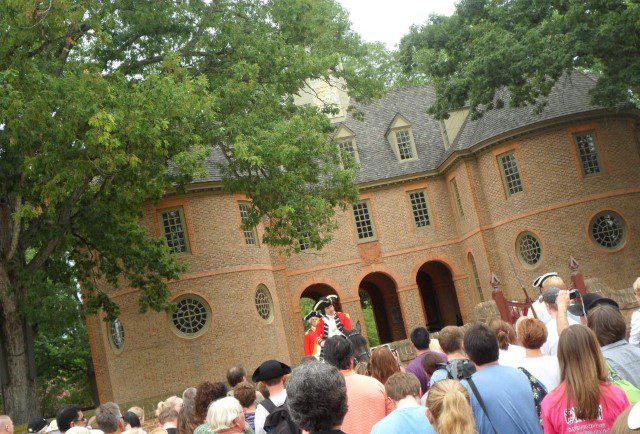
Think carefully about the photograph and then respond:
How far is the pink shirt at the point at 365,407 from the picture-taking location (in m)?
5.88

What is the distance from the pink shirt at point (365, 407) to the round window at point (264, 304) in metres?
22.9

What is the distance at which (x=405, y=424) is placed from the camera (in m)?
4.77

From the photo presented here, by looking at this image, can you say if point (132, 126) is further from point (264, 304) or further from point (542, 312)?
point (264, 304)

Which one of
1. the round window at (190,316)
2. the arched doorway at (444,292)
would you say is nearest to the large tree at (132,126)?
the round window at (190,316)

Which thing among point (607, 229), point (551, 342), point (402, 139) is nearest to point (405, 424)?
point (551, 342)

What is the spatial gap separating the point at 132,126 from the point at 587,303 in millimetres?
11218

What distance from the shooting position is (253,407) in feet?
24.0

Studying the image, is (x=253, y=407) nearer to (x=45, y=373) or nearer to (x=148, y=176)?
(x=148, y=176)

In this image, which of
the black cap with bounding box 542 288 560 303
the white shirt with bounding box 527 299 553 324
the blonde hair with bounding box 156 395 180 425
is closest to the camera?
Answer: the black cap with bounding box 542 288 560 303

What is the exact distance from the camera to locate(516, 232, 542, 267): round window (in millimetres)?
29953

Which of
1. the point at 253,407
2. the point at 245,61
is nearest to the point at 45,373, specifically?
the point at 245,61

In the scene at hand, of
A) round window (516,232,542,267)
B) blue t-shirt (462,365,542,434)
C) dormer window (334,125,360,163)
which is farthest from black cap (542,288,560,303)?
dormer window (334,125,360,163)

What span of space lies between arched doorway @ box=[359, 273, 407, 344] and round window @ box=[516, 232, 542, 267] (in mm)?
7818

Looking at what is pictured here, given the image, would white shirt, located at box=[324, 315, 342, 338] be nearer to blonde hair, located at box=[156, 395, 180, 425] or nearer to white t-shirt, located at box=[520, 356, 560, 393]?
blonde hair, located at box=[156, 395, 180, 425]
